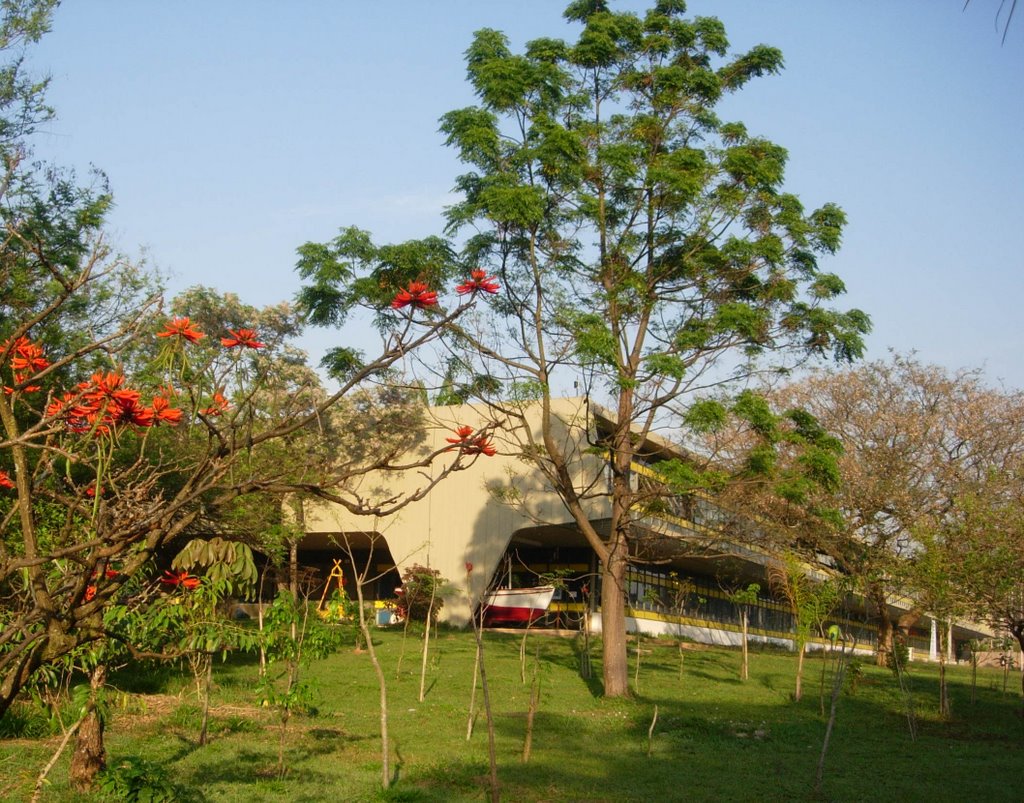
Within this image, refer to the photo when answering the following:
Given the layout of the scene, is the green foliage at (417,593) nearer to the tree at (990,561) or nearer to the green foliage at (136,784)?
the tree at (990,561)

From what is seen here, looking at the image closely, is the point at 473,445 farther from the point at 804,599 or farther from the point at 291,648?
the point at 804,599

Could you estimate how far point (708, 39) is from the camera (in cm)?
1631

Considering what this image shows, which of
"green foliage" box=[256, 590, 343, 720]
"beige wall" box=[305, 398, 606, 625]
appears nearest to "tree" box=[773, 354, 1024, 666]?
"beige wall" box=[305, 398, 606, 625]

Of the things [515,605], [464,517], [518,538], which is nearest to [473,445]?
[515,605]

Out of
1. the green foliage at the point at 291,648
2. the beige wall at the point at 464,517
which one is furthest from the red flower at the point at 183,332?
the beige wall at the point at 464,517

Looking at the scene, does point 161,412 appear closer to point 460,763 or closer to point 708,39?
point 460,763

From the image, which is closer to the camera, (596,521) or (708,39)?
(708,39)

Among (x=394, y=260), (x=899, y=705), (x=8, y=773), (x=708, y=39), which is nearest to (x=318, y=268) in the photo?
(x=394, y=260)

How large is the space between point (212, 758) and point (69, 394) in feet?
26.0

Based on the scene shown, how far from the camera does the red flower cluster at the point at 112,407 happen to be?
222 centimetres

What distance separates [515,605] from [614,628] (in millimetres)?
10952

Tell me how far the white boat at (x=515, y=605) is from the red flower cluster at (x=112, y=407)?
23.2m

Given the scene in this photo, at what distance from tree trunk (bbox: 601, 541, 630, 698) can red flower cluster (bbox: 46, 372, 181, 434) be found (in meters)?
13.7

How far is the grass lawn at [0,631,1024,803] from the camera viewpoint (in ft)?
30.6
